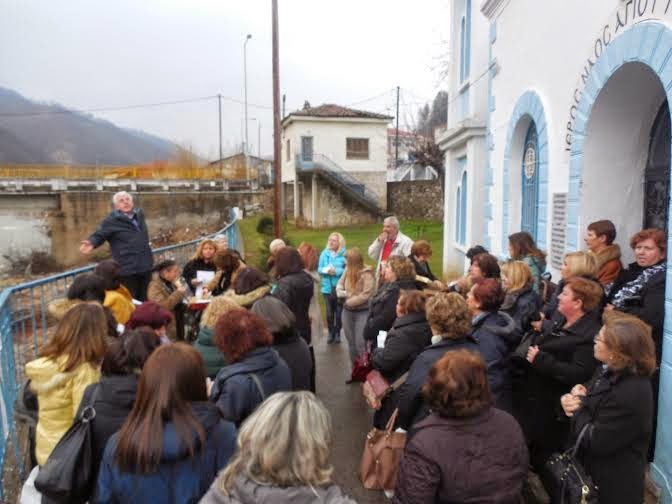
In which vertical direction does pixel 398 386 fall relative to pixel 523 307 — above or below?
below

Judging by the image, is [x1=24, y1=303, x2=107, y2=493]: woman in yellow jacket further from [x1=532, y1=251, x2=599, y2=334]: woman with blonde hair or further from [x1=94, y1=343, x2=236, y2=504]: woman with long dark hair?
[x1=532, y1=251, x2=599, y2=334]: woman with blonde hair

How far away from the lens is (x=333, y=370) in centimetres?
670

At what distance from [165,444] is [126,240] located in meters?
4.32

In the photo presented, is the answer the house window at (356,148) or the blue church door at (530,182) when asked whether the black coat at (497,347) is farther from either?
the house window at (356,148)

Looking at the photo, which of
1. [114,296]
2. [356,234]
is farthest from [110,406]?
[356,234]

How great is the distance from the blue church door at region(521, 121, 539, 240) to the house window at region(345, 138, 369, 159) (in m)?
29.4

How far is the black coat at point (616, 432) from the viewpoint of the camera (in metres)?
2.54

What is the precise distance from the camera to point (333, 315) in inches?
306

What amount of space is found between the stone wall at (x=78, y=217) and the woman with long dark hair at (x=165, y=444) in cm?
3310

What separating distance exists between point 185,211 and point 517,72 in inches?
1246

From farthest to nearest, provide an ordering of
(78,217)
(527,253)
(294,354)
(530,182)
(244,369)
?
(78,217) < (530,182) < (527,253) < (294,354) < (244,369)

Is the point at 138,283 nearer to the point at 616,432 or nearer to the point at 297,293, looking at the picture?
the point at 297,293

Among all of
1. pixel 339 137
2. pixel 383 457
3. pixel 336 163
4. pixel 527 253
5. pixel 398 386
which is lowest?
pixel 383 457

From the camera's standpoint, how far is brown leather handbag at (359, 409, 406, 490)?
354cm
